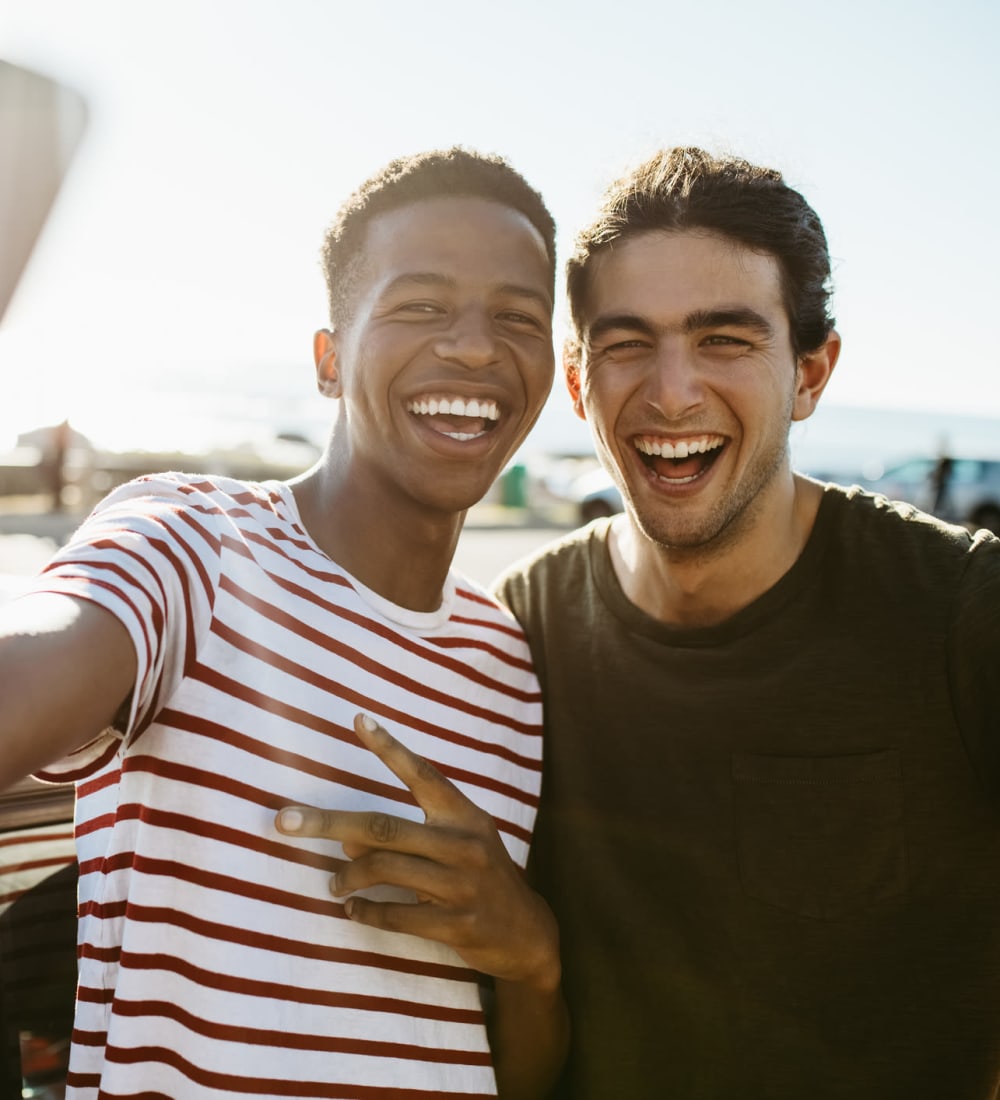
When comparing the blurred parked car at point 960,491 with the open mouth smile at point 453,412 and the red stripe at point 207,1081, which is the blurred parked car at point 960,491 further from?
the red stripe at point 207,1081

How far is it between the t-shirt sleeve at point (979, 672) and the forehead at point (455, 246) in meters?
1.21

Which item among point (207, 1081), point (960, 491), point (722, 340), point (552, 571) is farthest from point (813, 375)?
point (960, 491)

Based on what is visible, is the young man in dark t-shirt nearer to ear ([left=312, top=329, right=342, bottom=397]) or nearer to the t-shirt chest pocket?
the t-shirt chest pocket

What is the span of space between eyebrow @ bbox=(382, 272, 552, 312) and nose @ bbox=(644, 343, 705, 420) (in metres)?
0.36

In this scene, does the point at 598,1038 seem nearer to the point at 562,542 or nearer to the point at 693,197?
the point at 562,542

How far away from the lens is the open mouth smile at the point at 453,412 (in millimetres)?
2193

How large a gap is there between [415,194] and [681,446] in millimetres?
903

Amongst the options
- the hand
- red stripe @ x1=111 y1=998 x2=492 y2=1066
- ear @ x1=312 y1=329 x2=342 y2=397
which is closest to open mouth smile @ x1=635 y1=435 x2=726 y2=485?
ear @ x1=312 y1=329 x2=342 y2=397

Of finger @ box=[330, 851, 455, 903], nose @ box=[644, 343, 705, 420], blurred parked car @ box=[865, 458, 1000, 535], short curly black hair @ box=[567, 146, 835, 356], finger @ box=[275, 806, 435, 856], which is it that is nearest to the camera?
finger @ box=[275, 806, 435, 856]

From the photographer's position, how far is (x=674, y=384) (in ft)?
7.68

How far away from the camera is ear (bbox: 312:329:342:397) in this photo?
8.00 ft

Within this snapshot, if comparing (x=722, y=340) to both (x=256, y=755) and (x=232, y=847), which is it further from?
(x=232, y=847)

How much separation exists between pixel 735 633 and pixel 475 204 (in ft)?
3.95

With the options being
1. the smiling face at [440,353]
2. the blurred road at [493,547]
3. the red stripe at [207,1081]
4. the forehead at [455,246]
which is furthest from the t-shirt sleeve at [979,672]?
the blurred road at [493,547]
